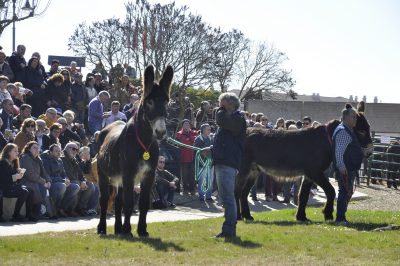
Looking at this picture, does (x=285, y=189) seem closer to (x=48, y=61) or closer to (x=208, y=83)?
(x=48, y=61)

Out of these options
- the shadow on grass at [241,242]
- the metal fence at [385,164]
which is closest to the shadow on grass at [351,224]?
the shadow on grass at [241,242]

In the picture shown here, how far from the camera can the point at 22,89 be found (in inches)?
797

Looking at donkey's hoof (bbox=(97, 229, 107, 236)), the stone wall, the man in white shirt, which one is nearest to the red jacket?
the man in white shirt

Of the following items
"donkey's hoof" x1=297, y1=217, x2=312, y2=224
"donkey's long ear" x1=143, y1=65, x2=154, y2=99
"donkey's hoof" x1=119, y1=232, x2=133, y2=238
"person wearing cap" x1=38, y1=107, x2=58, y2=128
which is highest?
"donkey's long ear" x1=143, y1=65, x2=154, y2=99

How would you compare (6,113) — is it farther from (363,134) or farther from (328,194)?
(363,134)

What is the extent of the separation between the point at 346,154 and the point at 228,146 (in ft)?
11.0

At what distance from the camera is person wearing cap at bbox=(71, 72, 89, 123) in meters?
23.0

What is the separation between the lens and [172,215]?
Answer: 58.7ft

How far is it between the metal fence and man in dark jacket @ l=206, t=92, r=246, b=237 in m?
16.8

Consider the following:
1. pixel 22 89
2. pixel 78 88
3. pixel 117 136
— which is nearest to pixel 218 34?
pixel 78 88

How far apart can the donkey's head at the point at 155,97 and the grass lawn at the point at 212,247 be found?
1.80 metres

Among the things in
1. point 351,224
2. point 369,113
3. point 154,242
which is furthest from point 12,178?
point 369,113

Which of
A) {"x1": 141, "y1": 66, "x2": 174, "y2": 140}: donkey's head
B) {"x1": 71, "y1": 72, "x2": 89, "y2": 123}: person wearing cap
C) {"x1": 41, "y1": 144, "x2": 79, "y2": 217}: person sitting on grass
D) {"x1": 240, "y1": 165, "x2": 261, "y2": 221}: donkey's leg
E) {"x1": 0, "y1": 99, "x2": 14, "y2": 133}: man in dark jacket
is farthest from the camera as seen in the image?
{"x1": 71, "y1": 72, "x2": 89, "y2": 123}: person wearing cap

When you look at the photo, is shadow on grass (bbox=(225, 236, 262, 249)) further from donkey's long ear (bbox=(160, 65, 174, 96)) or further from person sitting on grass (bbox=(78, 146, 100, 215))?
person sitting on grass (bbox=(78, 146, 100, 215))
